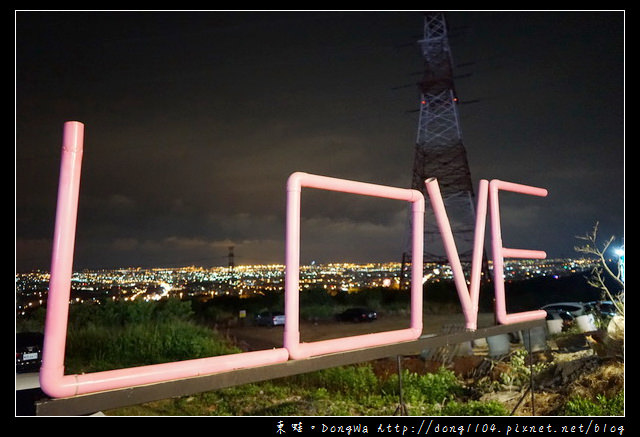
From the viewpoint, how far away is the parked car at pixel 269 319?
22188 mm

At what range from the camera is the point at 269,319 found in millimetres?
22500

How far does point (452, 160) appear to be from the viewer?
2188cm

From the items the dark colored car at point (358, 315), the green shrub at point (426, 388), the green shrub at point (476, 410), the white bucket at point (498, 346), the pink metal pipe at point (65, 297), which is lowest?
the dark colored car at point (358, 315)

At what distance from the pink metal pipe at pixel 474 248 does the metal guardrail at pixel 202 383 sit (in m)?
0.60

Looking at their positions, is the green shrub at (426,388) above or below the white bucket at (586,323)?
below

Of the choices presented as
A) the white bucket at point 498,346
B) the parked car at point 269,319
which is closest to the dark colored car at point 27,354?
the white bucket at point 498,346

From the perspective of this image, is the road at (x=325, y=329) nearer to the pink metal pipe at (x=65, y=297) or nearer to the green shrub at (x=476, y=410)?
the green shrub at (x=476, y=410)

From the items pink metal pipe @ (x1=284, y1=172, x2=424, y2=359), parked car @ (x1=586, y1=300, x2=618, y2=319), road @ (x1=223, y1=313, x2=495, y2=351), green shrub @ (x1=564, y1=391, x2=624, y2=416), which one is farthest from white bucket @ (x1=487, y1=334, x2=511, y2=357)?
pink metal pipe @ (x1=284, y1=172, x2=424, y2=359)

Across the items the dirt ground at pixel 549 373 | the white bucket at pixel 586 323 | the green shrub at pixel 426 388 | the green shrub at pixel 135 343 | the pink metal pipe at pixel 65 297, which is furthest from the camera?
the white bucket at pixel 586 323

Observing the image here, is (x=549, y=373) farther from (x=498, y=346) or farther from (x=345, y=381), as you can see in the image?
(x=345, y=381)

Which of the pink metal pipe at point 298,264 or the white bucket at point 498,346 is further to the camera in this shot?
the white bucket at point 498,346

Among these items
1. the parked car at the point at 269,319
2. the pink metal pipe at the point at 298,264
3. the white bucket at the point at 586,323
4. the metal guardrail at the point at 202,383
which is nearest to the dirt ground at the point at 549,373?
the white bucket at the point at 586,323

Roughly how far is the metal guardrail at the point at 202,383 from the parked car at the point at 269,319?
18.0m

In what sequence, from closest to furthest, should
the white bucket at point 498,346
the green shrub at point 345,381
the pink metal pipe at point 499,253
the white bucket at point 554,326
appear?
1. the pink metal pipe at point 499,253
2. the green shrub at point 345,381
3. the white bucket at point 498,346
4. the white bucket at point 554,326
